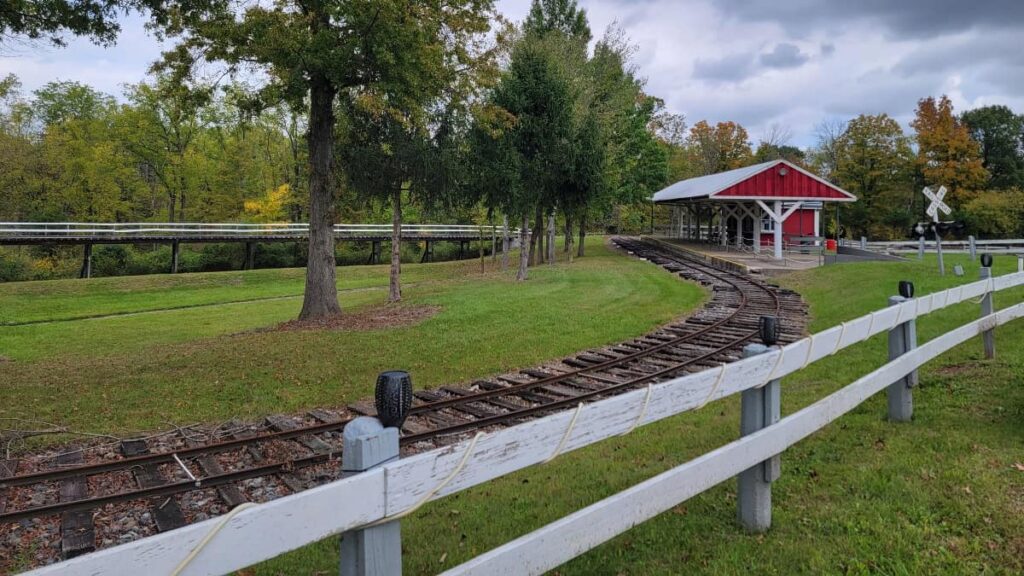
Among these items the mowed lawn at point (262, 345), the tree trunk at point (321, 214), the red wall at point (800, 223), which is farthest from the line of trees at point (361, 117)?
the red wall at point (800, 223)

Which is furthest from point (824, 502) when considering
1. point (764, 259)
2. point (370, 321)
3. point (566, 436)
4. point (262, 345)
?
point (764, 259)

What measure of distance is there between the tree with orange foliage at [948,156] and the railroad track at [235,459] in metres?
48.4

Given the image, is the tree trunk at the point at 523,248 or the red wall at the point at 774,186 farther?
the red wall at the point at 774,186

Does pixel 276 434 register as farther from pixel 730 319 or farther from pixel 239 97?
pixel 239 97

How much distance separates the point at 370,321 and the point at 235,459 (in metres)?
9.22

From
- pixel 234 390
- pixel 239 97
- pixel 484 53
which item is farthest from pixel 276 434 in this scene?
pixel 484 53

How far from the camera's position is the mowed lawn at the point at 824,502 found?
3.26 m

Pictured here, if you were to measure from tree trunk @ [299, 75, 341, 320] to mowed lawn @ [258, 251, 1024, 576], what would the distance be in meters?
12.4

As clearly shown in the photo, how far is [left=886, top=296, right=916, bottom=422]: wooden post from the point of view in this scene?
17.5 ft

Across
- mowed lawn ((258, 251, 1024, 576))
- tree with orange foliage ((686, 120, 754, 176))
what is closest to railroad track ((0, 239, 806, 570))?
mowed lawn ((258, 251, 1024, 576))

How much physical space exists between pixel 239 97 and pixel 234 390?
10059mm

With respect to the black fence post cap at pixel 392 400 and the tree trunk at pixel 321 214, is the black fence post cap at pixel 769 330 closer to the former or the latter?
the black fence post cap at pixel 392 400

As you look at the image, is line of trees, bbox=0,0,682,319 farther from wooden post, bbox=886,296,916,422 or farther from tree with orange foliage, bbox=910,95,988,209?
tree with orange foliage, bbox=910,95,988,209

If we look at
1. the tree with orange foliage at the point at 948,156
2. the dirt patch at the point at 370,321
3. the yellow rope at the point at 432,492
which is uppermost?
the tree with orange foliage at the point at 948,156
